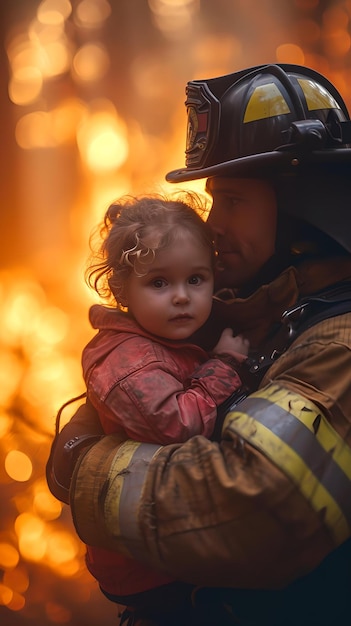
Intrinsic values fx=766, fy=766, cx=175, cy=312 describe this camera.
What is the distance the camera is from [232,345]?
73.4 inches

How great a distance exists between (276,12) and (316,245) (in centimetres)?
261

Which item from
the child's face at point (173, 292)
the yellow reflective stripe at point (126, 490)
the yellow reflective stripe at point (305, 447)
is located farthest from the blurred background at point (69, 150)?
the yellow reflective stripe at point (305, 447)

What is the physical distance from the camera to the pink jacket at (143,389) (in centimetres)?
163

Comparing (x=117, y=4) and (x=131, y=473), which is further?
(x=117, y=4)

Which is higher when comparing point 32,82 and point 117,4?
point 117,4

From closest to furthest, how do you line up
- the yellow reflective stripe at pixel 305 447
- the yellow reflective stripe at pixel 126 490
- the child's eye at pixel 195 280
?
the yellow reflective stripe at pixel 305 447, the yellow reflective stripe at pixel 126 490, the child's eye at pixel 195 280

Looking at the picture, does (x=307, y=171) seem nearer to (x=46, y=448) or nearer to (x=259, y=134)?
(x=259, y=134)

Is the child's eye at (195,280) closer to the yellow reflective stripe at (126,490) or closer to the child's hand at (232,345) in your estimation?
the child's hand at (232,345)

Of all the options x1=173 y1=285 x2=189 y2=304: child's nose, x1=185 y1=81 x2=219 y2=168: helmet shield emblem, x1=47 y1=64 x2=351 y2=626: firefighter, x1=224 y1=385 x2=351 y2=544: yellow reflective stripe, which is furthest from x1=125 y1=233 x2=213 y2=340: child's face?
x1=224 y1=385 x2=351 y2=544: yellow reflective stripe

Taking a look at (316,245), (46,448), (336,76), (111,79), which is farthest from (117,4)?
(316,245)

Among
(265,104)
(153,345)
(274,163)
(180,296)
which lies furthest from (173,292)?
(265,104)

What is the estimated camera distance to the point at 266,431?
146 cm

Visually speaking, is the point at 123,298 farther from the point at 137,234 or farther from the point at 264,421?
the point at 264,421

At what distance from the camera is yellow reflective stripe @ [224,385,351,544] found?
4.75 ft
